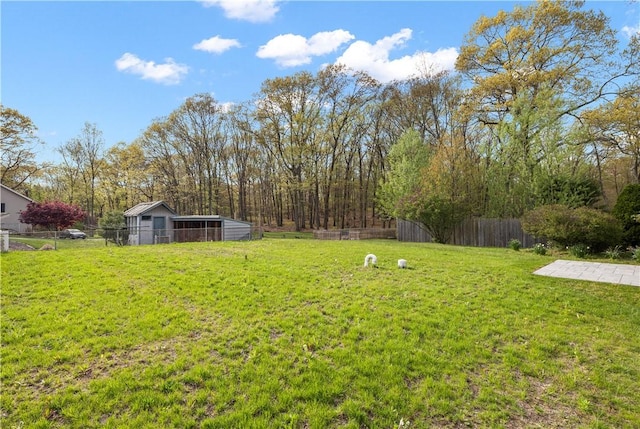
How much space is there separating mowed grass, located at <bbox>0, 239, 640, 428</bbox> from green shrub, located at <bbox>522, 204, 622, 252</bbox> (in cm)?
515

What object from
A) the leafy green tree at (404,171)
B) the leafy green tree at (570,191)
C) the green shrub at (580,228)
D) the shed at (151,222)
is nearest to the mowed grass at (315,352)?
the green shrub at (580,228)

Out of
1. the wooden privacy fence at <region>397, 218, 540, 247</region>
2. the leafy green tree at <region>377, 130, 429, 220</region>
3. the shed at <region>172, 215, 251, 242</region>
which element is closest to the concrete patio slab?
the wooden privacy fence at <region>397, 218, 540, 247</region>

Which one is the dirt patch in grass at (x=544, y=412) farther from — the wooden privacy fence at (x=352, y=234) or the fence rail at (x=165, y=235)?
the wooden privacy fence at (x=352, y=234)

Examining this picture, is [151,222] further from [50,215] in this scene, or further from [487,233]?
[487,233]

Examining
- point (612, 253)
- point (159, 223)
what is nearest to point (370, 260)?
point (612, 253)

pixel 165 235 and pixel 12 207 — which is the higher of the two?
pixel 12 207

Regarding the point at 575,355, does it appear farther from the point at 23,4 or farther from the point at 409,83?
the point at 409,83

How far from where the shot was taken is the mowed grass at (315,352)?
111 inches

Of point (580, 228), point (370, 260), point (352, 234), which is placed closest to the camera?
point (370, 260)

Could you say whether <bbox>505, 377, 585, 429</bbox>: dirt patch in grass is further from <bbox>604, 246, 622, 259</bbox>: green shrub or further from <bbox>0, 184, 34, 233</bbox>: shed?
<bbox>0, 184, 34, 233</bbox>: shed

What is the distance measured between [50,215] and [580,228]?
3082 cm

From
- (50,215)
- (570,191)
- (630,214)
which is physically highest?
(570,191)

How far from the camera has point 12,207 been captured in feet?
81.4

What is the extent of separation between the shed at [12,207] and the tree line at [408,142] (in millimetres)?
4018
